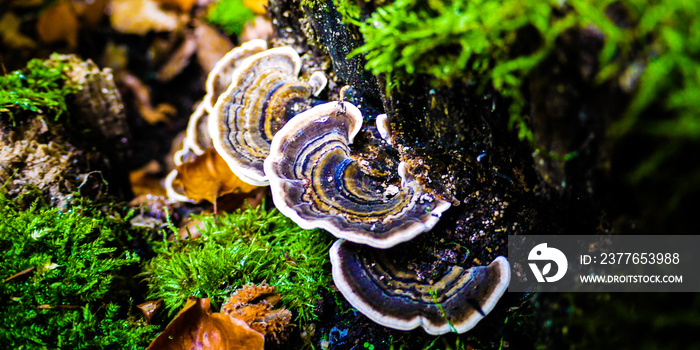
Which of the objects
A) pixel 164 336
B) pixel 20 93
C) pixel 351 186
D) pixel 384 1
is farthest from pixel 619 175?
pixel 20 93

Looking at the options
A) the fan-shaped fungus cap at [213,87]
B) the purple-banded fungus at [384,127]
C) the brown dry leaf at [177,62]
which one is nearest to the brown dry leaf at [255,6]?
the brown dry leaf at [177,62]

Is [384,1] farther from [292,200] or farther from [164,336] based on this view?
[164,336]

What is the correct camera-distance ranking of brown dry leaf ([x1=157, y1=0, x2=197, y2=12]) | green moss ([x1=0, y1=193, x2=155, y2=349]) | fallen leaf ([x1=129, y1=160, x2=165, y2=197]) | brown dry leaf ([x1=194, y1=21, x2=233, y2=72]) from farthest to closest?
brown dry leaf ([x1=157, y1=0, x2=197, y2=12]) → brown dry leaf ([x1=194, y1=21, x2=233, y2=72]) → fallen leaf ([x1=129, y1=160, x2=165, y2=197]) → green moss ([x1=0, y1=193, x2=155, y2=349])

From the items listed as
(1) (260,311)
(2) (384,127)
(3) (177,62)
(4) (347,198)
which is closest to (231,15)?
(3) (177,62)

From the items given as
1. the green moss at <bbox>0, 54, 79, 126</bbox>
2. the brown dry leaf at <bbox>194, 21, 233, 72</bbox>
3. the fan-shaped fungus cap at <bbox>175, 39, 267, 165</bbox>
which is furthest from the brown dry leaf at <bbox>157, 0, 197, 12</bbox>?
the fan-shaped fungus cap at <bbox>175, 39, 267, 165</bbox>

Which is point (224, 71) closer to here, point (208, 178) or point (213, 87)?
point (213, 87)

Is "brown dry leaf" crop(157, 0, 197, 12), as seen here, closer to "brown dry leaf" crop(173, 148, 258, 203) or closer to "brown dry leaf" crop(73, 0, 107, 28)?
"brown dry leaf" crop(73, 0, 107, 28)
